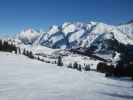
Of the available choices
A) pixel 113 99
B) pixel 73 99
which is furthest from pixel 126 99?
pixel 73 99

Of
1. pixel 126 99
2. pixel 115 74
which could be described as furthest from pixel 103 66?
pixel 126 99

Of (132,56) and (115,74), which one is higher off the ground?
(132,56)

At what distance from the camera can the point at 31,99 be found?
1218 inches

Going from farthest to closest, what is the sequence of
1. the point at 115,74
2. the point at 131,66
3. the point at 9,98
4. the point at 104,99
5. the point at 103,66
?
the point at 103,66 < the point at 115,74 < the point at 131,66 < the point at 104,99 < the point at 9,98

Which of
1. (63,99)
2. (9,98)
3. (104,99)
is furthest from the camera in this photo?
(104,99)

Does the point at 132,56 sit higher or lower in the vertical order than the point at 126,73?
higher

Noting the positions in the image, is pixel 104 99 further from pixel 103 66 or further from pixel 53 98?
pixel 103 66

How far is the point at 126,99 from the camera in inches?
1475

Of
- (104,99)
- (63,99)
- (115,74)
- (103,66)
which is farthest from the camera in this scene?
(103,66)

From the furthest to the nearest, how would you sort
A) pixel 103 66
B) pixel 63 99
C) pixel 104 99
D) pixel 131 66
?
pixel 103 66 < pixel 131 66 < pixel 104 99 < pixel 63 99

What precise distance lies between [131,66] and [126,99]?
94146mm

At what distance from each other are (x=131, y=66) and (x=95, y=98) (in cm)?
9680

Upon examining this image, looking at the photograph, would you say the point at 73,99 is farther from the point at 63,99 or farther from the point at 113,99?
the point at 113,99

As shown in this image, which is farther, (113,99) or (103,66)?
(103,66)
